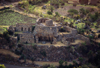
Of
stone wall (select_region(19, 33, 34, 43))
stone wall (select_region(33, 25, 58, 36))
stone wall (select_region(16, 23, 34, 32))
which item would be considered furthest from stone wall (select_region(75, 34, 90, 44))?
stone wall (select_region(16, 23, 34, 32))

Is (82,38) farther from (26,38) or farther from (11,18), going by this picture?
(11,18)

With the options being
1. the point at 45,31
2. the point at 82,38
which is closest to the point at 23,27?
the point at 45,31

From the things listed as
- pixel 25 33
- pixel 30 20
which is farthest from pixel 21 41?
pixel 30 20

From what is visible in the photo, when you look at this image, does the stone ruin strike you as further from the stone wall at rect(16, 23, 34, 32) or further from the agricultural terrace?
the agricultural terrace

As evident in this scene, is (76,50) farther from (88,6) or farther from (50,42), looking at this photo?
(88,6)

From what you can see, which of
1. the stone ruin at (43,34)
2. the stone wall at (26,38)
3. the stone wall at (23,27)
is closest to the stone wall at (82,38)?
the stone ruin at (43,34)

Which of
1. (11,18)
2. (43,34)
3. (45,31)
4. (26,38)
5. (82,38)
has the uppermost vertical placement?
(11,18)

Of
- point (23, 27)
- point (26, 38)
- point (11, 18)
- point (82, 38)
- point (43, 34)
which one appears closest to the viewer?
point (26, 38)

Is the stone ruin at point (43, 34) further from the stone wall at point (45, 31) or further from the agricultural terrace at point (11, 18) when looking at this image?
the agricultural terrace at point (11, 18)

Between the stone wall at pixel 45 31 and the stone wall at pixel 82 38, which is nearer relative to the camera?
the stone wall at pixel 45 31
